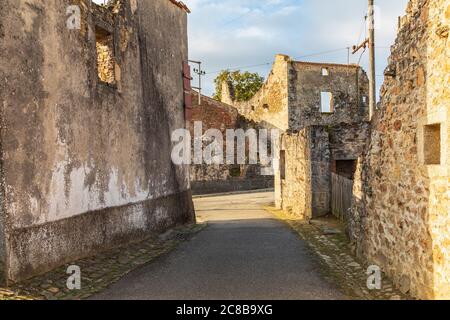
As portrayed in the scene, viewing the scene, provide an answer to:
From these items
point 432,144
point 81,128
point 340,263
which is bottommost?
point 340,263

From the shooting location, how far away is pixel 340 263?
7520mm

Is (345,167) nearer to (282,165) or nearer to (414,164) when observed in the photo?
(282,165)

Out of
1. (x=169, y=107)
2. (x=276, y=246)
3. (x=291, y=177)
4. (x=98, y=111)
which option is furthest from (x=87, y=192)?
(x=291, y=177)

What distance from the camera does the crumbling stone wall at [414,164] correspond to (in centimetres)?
468

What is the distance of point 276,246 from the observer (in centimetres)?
912

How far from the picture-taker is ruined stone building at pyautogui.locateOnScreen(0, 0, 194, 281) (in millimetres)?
6164

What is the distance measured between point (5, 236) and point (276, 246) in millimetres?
5302

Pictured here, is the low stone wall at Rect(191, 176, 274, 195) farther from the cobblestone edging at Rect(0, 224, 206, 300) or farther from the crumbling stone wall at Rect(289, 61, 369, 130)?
the cobblestone edging at Rect(0, 224, 206, 300)

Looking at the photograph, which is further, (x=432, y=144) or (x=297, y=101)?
(x=297, y=101)

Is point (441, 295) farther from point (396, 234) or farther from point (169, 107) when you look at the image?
point (169, 107)

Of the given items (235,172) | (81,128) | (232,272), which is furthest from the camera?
(235,172)

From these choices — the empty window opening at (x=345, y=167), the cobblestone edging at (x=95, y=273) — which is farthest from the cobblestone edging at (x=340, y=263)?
the cobblestone edging at (x=95, y=273)

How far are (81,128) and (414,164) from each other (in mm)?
5600

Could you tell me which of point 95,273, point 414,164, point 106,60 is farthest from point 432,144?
point 106,60
